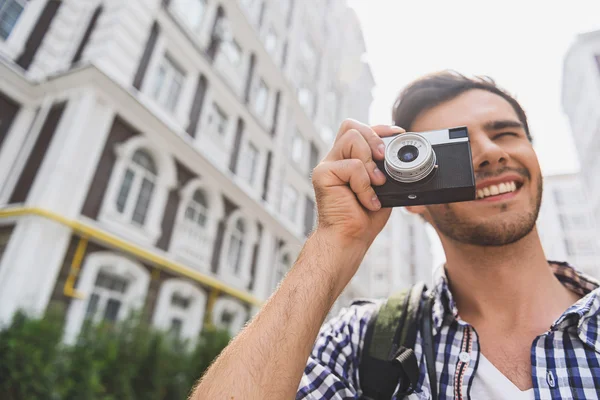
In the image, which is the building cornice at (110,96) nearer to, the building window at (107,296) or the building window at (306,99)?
the building window at (107,296)

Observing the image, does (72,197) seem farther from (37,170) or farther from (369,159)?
(369,159)

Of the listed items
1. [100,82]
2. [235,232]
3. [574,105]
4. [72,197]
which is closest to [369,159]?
[72,197]

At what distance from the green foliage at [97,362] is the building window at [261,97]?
29.6ft

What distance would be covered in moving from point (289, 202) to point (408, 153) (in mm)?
14284

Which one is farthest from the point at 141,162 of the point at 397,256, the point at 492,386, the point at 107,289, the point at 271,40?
the point at 397,256

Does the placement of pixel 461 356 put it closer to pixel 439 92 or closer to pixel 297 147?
pixel 439 92

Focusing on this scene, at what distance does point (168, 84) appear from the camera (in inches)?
396

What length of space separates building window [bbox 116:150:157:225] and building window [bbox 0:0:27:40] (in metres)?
3.66

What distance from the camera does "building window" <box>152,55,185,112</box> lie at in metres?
9.74

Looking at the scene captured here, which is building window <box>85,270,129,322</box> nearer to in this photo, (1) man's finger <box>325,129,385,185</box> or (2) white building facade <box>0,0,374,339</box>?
(2) white building facade <box>0,0,374,339</box>

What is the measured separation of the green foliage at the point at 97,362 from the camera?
15.1 feet

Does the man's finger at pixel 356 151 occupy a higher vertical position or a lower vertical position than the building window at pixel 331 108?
lower

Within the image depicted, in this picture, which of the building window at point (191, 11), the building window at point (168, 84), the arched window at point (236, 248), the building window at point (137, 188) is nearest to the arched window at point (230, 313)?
the arched window at point (236, 248)

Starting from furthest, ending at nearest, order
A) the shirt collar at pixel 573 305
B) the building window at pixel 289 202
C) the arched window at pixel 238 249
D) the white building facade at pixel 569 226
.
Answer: the white building facade at pixel 569 226, the building window at pixel 289 202, the arched window at pixel 238 249, the shirt collar at pixel 573 305
